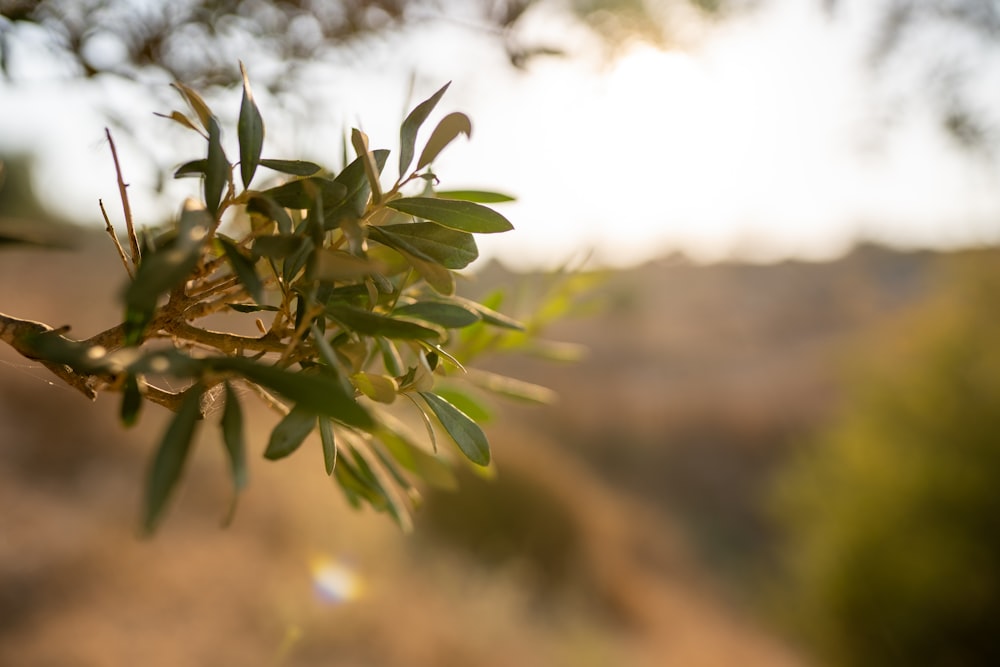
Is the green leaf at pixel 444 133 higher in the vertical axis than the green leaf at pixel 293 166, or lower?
higher

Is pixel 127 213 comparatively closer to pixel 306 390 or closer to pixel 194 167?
pixel 194 167

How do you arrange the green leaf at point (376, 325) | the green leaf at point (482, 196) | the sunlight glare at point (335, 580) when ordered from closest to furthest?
the green leaf at point (376, 325) < the green leaf at point (482, 196) < the sunlight glare at point (335, 580)

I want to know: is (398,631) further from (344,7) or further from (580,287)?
(344,7)

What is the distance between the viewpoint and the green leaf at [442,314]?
0.36 m


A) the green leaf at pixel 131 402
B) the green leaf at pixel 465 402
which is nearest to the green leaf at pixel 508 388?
the green leaf at pixel 465 402

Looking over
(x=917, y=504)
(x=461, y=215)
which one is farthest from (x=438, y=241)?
(x=917, y=504)

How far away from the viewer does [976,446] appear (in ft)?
10.2

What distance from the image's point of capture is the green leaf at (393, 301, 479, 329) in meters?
0.36

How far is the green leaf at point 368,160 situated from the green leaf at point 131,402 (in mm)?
112

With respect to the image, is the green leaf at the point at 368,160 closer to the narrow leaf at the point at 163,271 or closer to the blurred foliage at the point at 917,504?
the narrow leaf at the point at 163,271

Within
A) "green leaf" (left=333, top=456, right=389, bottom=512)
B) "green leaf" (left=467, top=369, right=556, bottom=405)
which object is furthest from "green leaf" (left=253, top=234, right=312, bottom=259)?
"green leaf" (left=467, top=369, right=556, bottom=405)

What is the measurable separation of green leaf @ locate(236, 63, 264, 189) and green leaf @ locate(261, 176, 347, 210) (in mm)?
12

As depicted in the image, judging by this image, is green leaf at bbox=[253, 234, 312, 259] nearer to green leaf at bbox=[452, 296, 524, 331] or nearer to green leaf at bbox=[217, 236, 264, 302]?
green leaf at bbox=[217, 236, 264, 302]

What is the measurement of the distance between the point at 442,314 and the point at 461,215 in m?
0.05
